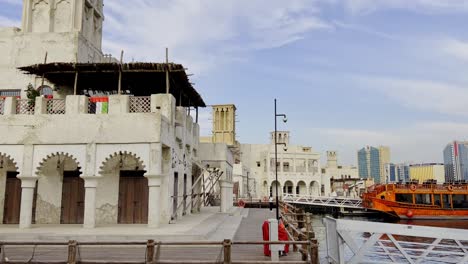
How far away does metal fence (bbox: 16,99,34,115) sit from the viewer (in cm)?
1802

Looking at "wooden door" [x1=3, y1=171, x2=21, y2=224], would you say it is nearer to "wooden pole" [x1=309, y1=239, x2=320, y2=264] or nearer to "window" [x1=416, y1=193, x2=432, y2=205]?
"wooden pole" [x1=309, y1=239, x2=320, y2=264]

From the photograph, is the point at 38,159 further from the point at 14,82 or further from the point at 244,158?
the point at 244,158

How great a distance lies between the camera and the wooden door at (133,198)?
1786cm

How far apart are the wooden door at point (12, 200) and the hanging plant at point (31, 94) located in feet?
11.5

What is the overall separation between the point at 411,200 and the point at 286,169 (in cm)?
2646

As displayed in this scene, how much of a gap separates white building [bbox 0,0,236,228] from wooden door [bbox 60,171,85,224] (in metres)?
0.05

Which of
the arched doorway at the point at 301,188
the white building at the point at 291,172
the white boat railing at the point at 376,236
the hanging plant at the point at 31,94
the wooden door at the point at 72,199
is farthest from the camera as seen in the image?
the arched doorway at the point at 301,188

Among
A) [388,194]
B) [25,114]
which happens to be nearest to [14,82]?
[25,114]

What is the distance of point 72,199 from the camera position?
59.6 ft

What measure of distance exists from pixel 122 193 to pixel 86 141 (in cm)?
315

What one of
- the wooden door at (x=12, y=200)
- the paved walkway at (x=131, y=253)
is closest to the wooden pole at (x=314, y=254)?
the paved walkway at (x=131, y=253)

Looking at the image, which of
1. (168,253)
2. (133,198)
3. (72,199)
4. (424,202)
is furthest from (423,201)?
(168,253)

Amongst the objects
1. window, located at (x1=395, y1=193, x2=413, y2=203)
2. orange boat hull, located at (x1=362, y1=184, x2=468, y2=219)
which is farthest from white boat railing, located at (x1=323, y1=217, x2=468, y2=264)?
window, located at (x1=395, y1=193, x2=413, y2=203)

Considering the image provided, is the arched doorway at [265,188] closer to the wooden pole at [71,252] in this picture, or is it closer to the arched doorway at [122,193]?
the arched doorway at [122,193]
